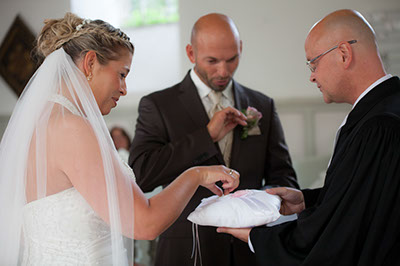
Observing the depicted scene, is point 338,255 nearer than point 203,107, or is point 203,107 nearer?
point 338,255

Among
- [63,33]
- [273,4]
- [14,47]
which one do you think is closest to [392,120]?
[63,33]

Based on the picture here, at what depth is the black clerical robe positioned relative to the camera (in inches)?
65.9

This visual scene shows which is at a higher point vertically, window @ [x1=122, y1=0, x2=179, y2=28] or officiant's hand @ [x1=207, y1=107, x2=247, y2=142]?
window @ [x1=122, y1=0, x2=179, y2=28]

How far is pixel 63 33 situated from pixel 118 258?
1.00 metres

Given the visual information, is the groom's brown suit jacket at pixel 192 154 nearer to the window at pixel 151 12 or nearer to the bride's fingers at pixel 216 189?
the bride's fingers at pixel 216 189

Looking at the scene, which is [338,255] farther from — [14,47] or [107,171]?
[14,47]

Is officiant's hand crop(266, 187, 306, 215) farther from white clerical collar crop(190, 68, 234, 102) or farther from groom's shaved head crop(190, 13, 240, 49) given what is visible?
groom's shaved head crop(190, 13, 240, 49)

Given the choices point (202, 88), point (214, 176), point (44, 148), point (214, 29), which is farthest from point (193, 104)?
point (44, 148)

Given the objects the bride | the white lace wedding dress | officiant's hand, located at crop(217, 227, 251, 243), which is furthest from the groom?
the white lace wedding dress

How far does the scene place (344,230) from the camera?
1726 millimetres

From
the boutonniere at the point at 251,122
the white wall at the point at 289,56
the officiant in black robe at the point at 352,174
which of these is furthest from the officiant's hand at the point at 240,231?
the white wall at the point at 289,56

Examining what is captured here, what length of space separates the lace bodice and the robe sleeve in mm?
824

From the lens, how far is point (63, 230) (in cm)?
181

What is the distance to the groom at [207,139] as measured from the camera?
253 centimetres
